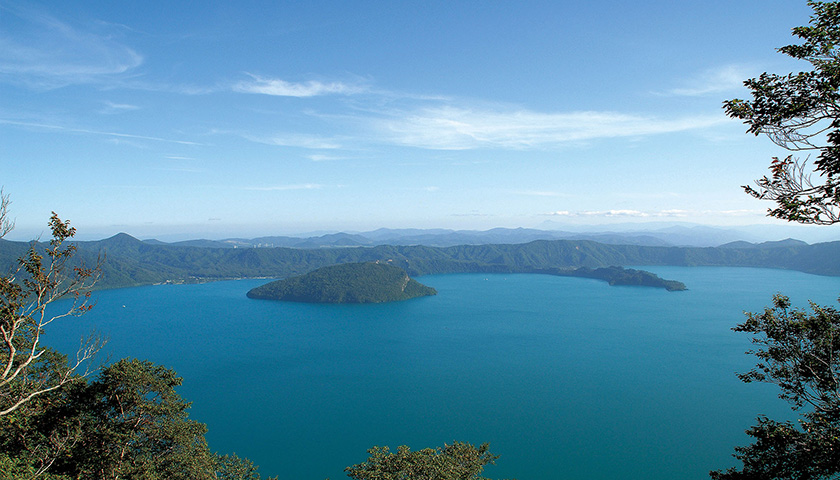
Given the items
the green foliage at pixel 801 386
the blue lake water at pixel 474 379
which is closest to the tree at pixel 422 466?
the green foliage at pixel 801 386

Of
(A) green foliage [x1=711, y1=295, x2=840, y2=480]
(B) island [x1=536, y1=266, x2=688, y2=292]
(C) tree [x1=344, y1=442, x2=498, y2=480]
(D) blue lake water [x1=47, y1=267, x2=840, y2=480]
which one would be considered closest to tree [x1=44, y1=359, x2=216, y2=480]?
(C) tree [x1=344, y1=442, x2=498, y2=480]

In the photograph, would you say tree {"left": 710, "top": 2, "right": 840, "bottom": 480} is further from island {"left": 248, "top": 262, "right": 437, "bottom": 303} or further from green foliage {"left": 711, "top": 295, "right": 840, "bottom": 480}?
island {"left": 248, "top": 262, "right": 437, "bottom": 303}

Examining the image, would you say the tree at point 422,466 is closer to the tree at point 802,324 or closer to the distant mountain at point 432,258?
the tree at point 802,324

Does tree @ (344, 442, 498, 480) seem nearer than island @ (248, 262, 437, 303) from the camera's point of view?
Yes

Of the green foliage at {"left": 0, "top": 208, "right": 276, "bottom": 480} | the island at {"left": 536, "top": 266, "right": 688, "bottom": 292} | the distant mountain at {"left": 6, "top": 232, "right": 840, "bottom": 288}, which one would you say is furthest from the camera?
the distant mountain at {"left": 6, "top": 232, "right": 840, "bottom": 288}

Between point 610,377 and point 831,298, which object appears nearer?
point 610,377

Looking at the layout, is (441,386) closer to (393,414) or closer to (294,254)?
(393,414)

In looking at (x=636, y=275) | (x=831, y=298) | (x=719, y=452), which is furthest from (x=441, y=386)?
(x=636, y=275)

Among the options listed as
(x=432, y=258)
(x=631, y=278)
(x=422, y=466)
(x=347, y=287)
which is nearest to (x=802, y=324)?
(x=422, y=466)

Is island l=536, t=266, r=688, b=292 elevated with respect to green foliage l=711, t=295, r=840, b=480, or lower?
lower
